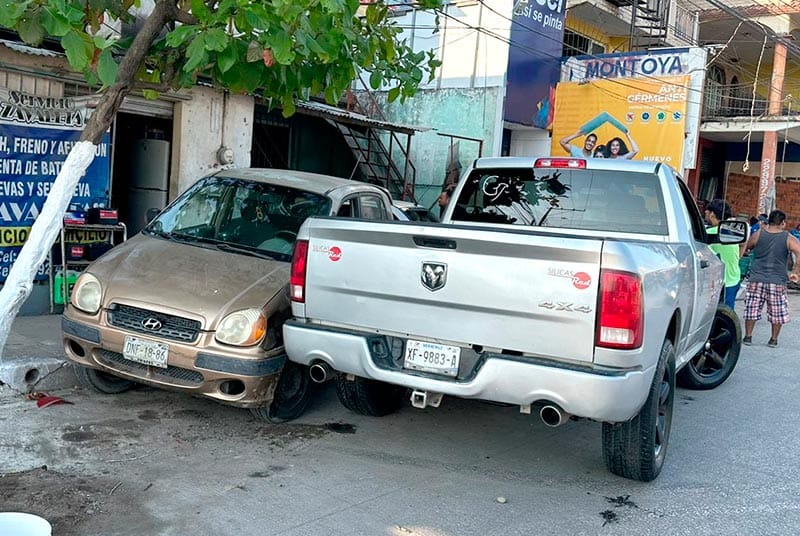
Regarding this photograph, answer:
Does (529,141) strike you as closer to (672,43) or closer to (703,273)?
(672,43)

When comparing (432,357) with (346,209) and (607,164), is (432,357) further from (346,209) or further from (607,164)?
(346,209)

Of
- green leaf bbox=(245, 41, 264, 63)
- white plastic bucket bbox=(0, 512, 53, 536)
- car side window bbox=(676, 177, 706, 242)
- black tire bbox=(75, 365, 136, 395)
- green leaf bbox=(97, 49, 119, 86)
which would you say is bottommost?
black tire bbox=(75, 365, 136, 395)

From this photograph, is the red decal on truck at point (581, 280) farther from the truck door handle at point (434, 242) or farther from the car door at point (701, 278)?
the car door at point (701, 278)

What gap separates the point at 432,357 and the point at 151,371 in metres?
1.98

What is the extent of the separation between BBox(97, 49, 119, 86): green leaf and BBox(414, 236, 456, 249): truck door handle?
2.22 m

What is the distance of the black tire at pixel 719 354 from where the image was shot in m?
7.33

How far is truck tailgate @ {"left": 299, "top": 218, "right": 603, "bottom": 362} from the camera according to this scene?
3.84 meters

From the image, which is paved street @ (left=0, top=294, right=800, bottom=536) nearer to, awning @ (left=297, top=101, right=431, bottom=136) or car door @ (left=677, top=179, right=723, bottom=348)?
car door @ (left=677, top=179, right=723, bottom=348)

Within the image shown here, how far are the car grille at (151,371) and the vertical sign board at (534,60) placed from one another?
13.9 m

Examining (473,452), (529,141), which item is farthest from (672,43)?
(473,452)

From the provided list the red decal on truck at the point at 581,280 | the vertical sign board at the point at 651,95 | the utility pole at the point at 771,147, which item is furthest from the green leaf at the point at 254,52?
the utility pole at the point at 771,147

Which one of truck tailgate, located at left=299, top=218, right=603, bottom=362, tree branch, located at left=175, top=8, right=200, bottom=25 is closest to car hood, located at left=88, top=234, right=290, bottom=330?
truck tailgate, located at left=299, top=218, right=603, bottom=362

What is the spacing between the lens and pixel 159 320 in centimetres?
494

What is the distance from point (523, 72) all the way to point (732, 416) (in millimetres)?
12934
